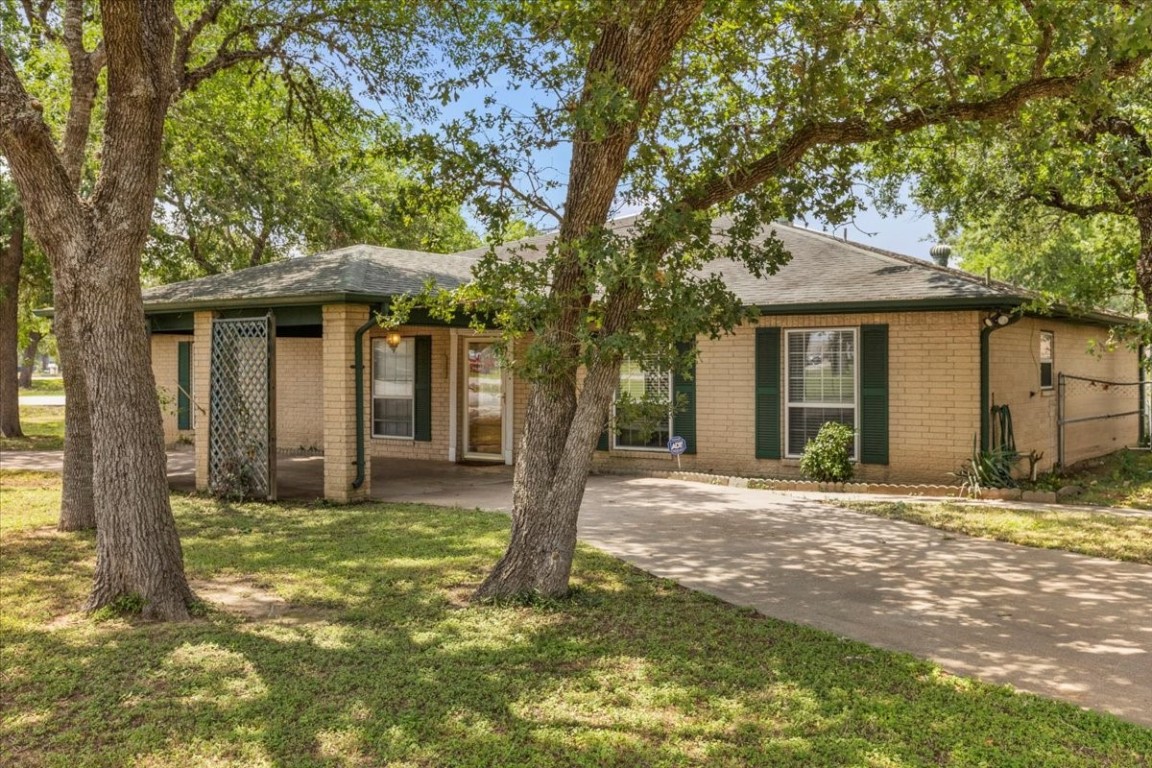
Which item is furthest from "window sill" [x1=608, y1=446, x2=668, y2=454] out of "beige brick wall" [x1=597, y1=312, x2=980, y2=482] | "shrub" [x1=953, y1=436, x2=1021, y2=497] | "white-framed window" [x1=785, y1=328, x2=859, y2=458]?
"shrub" [x1=953, y1=436, x2=1021, y2=497]

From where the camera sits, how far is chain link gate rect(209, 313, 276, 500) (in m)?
10.8

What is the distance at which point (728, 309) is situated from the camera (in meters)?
5.64

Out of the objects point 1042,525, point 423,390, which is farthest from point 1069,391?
point 423,390

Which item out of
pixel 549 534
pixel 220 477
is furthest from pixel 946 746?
pixel 220 477

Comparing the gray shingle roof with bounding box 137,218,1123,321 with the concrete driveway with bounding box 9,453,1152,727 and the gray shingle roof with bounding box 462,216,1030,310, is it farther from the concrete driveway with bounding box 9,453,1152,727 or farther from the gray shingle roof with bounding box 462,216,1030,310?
the concrete driveway with bounding box 9,453,1152,727

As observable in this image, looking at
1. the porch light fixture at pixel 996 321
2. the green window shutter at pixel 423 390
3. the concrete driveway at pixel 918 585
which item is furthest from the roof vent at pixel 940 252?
the green window shutter at pixel 423 390

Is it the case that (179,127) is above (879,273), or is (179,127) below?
above

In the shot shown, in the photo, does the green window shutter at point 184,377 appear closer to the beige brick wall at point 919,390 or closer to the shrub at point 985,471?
the beige brick wall at point 919,390

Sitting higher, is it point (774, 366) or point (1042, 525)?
point (774, 366)

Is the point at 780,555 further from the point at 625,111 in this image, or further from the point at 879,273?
the point at 879,273

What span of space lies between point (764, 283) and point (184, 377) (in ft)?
37.8

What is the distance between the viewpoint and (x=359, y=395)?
1043 centimetres

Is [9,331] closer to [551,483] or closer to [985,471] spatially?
[551,483]

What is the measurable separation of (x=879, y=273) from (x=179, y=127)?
10235mm
